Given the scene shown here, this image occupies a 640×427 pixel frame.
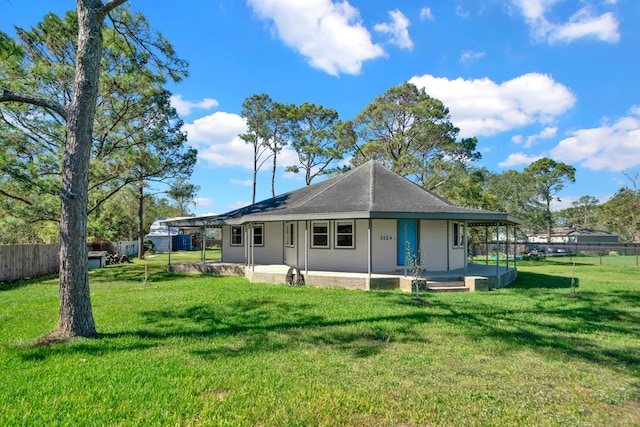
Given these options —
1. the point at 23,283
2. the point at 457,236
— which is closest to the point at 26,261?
the point at 23,283

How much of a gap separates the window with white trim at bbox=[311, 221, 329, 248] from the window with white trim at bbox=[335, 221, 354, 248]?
1.39ft

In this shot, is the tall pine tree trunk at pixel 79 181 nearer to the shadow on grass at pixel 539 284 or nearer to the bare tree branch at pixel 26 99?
the bare tree branch at pixel 26 99

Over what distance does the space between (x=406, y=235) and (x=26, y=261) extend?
14.8 m

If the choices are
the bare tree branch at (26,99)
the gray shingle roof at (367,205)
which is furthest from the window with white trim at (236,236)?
the bare tree branch at (26,99)

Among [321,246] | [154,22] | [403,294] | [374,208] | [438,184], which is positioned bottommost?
[403,294]

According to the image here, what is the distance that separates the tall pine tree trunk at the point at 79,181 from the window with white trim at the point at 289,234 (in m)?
9.08

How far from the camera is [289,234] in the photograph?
1462cm

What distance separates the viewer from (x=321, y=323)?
6434 mm

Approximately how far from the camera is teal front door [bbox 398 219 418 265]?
12078mm

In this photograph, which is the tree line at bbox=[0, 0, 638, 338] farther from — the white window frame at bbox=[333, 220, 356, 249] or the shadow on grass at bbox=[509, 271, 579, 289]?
the shadow on grass at bbox=[509, 271, 579, 289]

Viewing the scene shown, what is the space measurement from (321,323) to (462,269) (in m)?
8.56

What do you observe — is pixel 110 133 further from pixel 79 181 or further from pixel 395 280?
pixel 395 280

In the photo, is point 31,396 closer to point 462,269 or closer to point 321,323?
point 321,323

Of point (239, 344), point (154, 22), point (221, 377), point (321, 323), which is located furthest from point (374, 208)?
point (154, 22)
